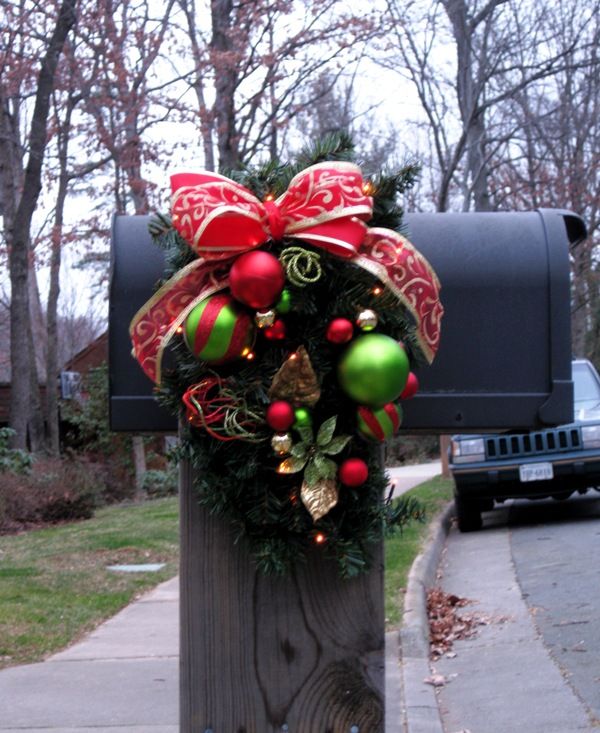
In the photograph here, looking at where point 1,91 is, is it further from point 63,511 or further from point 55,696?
point 55,696

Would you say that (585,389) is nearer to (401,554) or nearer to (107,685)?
(401,554)

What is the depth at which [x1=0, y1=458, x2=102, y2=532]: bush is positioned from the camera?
14.2m

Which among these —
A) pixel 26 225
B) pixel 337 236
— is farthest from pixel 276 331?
pixel 26 225

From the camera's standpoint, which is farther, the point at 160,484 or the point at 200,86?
the point at 160,484

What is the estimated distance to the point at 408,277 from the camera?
2406mm

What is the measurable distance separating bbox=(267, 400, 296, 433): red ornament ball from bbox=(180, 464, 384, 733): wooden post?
39 cm

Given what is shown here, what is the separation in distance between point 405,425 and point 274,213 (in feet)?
2.18

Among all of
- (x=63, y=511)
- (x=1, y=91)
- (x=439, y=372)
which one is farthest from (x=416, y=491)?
(x=439, y=372)

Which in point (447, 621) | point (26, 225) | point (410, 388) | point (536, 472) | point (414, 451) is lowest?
point (414, 451)

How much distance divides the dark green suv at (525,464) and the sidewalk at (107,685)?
4638mm

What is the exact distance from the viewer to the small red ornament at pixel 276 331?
2354mm

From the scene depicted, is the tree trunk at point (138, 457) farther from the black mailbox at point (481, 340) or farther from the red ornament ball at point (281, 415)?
the red ornament ball at point (281, 415)

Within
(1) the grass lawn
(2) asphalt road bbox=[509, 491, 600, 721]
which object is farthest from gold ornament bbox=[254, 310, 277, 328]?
(2) asphalt road bbox=[509, 491, 600, 721]

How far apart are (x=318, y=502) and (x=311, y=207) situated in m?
0.67
